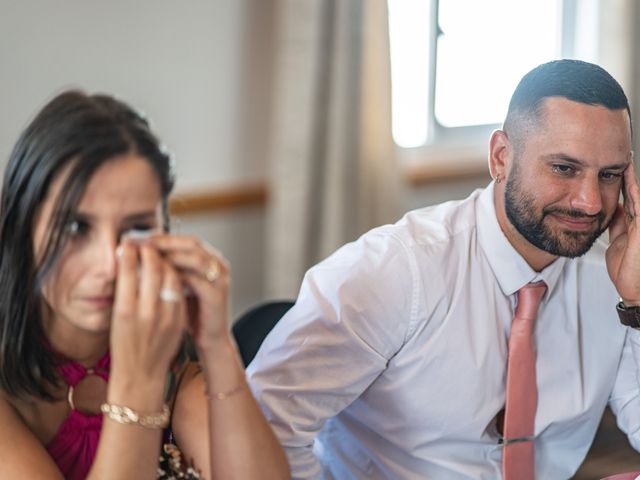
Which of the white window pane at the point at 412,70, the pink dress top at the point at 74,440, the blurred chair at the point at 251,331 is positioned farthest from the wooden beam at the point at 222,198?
the pink dress top at the point at 74,440

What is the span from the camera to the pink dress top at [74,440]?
1.51 metres

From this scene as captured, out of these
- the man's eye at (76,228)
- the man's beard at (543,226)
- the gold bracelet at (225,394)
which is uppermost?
the man's eye at (76,228)

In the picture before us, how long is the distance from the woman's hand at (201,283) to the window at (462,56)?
2.93m

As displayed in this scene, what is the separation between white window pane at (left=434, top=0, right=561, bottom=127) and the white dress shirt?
2702mm

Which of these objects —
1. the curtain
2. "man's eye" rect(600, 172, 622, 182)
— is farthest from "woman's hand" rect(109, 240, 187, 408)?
the curtain

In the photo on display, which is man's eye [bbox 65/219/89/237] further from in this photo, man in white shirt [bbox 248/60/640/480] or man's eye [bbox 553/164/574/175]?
man's eye [bbox 553/164/574/175]

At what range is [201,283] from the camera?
134cm

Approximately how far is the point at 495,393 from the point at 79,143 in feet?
3.07

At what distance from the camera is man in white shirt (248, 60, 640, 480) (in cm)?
180

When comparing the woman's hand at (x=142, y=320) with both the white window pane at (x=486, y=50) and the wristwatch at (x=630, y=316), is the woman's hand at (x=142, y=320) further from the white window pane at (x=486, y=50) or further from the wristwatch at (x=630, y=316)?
the white window pane at (x=486, y=50)

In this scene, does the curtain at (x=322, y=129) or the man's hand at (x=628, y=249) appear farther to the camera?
the curtain at (x=322, y=129)

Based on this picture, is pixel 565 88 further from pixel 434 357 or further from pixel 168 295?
pixel 168 295

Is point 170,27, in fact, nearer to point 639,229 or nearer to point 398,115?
point 398,115

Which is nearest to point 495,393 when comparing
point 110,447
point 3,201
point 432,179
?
point 110,447
